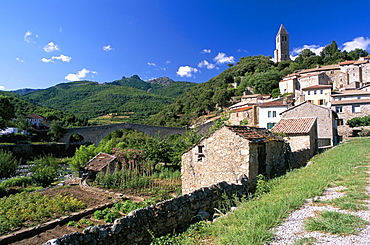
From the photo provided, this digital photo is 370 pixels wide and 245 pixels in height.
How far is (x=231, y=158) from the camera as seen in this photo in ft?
26.4

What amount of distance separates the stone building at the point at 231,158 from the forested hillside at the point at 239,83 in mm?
56069

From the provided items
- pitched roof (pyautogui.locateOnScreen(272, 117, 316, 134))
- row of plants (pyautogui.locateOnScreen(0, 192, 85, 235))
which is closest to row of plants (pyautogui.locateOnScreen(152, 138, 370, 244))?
row of plants (pyautogui.locateOnScreen(0, 192, 85, 235))

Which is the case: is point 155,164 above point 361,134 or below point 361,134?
below

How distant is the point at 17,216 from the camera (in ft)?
26.7

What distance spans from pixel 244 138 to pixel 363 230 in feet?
14.9

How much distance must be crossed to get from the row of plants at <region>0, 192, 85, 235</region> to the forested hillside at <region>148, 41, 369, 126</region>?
56.1 meters

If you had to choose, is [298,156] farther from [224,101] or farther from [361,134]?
[224,101]

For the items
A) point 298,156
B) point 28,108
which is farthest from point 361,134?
point 28,108

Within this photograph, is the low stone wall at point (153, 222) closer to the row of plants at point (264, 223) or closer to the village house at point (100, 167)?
the row of plants at point (264, 223)

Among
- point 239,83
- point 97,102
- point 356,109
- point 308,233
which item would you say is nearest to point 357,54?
point 239,83

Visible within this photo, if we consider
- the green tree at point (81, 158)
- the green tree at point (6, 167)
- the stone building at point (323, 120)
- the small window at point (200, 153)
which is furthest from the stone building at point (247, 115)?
the small window at point (200, 153)

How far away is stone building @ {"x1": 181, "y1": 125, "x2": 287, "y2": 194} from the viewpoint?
772 cm

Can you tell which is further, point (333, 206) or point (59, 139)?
point (59, 139)

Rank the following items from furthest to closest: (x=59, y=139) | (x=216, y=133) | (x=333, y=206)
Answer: (x=59, y=139) < (x=216, y=133) < (x=333, y=206)
